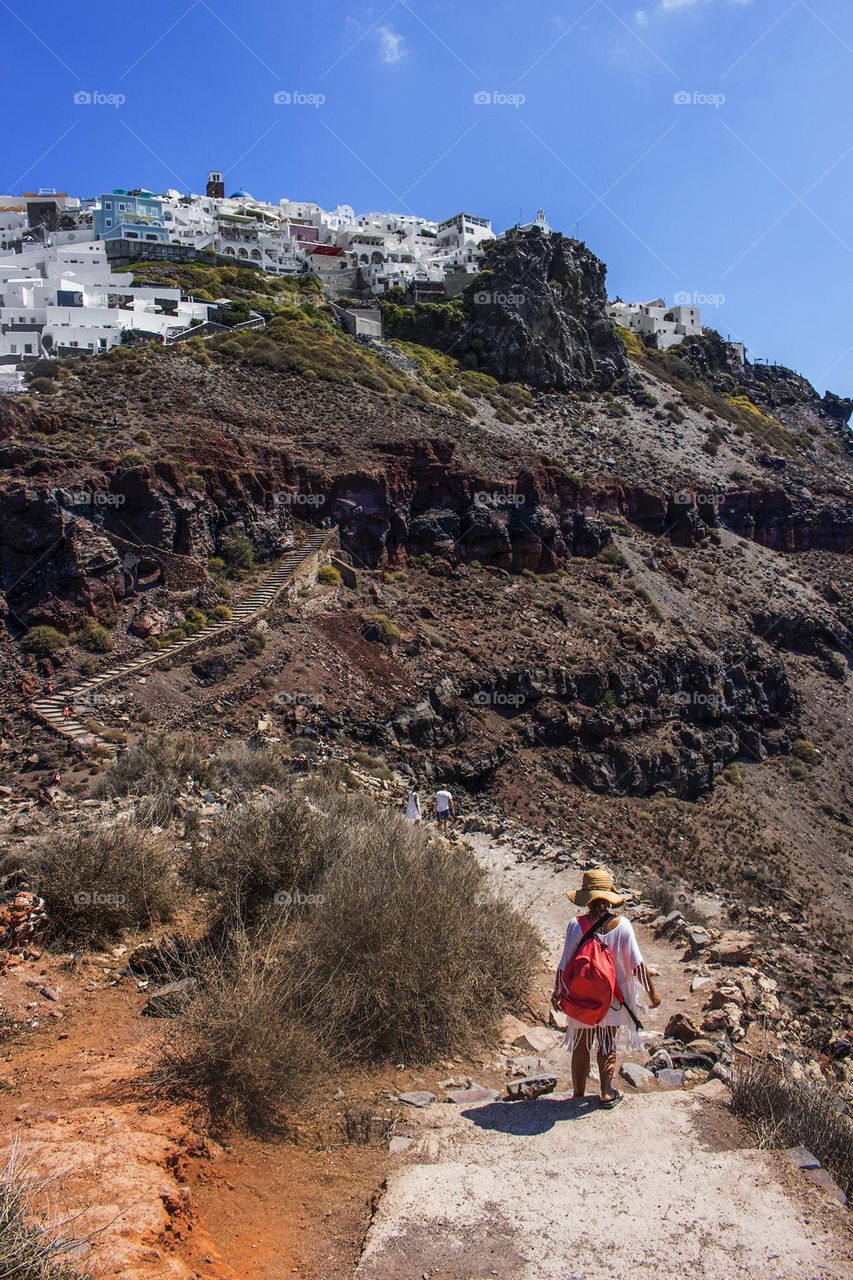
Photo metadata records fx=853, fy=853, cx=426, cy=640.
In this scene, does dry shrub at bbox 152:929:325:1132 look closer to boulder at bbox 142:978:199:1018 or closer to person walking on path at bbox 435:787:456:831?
boulder at bbox 142:978:199:1018

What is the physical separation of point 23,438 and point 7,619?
6029 mm

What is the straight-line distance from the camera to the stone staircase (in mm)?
16016

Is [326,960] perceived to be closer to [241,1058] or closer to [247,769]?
[241,1058]

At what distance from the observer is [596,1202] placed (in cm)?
412

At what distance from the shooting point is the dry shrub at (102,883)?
23.2 feet

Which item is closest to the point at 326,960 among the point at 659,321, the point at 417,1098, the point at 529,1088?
the point at 417,1098

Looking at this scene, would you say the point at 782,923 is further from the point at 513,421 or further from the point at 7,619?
the point at 513,421

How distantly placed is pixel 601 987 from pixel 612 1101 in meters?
0.74

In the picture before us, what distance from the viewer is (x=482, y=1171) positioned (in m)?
4.35

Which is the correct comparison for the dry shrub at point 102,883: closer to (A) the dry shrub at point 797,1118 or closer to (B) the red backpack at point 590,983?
(B) the red backpack at point 590,983

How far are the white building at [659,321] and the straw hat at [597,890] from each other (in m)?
70.0

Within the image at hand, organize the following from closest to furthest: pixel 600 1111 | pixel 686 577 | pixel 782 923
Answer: pixel 600 1111 → pixel 782 923 → pixel 686 577

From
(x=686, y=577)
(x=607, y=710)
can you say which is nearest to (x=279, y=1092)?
(x=607, y=710)

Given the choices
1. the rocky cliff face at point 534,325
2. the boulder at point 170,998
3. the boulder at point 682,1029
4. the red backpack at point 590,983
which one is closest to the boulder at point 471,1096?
the red backpack at point 590,983
